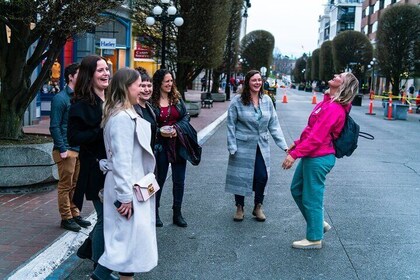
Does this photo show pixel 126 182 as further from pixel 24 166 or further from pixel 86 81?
pixel 24 166

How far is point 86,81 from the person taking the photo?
4.11 metres

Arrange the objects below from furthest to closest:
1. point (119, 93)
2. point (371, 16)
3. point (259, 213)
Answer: point (371, 16)
point (259, 213)
point (119, 93)

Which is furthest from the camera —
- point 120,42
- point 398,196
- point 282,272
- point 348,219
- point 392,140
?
point 120,42

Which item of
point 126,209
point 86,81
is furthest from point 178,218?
point 126,209

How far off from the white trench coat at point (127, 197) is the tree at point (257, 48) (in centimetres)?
5435

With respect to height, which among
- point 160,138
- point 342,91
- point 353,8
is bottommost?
point 160,138

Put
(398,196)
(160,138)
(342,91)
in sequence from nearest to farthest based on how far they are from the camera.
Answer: (342,91) → (160,138) → (398,196)

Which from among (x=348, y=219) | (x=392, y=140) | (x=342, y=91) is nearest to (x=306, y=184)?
(x=342, y=91)

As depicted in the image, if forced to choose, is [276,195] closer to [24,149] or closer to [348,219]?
[348,219]

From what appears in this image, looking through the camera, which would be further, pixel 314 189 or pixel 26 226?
pixel 26 226

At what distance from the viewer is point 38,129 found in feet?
46.9

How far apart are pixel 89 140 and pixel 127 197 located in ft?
2.16

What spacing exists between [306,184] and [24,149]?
12.3ft

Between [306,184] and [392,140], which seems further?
[392,140]
